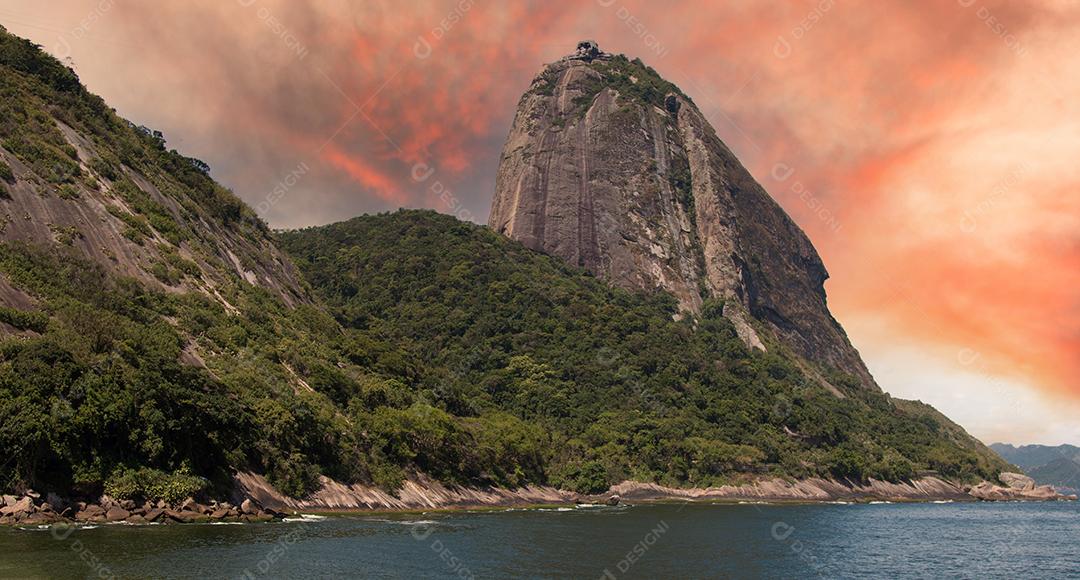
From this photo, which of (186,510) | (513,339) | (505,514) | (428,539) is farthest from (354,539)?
(513,339)

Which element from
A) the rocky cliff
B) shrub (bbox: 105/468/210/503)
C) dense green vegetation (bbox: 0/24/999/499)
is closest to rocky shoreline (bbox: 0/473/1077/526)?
shrub (bbox: 105/468/210/503)

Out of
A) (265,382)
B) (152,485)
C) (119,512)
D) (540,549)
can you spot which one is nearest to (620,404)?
(265,382)

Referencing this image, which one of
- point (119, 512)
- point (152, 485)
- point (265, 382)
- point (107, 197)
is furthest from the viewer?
point (107, 197)

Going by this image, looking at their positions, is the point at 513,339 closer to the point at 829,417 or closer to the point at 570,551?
the point at 829,417

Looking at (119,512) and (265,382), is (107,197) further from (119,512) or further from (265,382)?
(119,512)

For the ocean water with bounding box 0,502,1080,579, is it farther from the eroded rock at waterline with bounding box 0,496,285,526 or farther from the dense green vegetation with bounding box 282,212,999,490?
the dense green vegetation with bounding box 282,212,999,490
